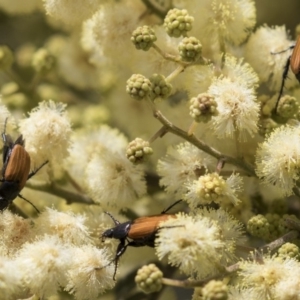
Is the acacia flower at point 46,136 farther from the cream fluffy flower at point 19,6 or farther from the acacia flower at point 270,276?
the acacia flower at point 270,276

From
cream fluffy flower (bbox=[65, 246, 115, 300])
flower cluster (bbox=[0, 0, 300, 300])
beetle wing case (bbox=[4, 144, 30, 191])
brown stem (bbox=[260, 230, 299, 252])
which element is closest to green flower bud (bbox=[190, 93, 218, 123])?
flower cluster (bbox=[0, 0, 300, 300])

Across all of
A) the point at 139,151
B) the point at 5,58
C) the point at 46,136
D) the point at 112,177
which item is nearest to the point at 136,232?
the point at 139,151

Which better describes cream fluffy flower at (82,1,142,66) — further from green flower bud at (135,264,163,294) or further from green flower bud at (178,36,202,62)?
green flower bud at (135,264,163,294)

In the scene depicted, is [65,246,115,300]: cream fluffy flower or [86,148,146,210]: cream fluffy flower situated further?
[86,148,146,210]: cream fluffy flower

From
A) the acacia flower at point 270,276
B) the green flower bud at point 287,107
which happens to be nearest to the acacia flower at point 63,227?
the acacia flower at point 270,276

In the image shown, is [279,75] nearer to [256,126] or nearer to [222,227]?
[256,126]

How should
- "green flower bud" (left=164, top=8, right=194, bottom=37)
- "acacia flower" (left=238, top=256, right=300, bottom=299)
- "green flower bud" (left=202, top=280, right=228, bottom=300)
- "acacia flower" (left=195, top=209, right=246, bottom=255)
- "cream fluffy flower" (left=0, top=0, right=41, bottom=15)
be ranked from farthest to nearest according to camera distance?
1. "cream fluffy flower" (left=0, top=0, right=41, bottom=15)
2. "green flower bud" (left=164, top=8, right=194, bottom=37)
3. "acacia flower" (left=195, top=209, right=246, bottom=255)
4. "acacia flower" (left=238, top=256, right=300, bottom=299)
5. "green flower bud" (left=202, top=280, right=228, bottom=300)

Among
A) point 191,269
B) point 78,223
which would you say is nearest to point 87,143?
point 78,223
